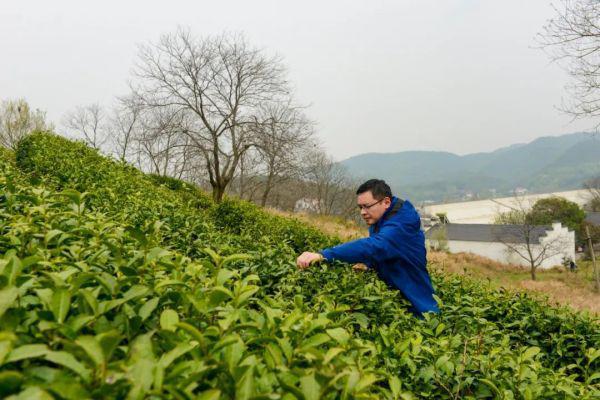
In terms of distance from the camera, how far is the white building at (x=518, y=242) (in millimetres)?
53469

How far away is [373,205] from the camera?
13.5 feet

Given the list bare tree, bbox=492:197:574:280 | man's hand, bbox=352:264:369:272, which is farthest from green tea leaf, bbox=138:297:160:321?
bare tree, bbox=492:197:574:280

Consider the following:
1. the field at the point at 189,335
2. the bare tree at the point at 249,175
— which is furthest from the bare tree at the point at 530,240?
the field at the point at 189,335

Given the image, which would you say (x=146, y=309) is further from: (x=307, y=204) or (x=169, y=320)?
(x=307, y=204)

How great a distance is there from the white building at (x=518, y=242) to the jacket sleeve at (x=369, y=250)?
5079 cm

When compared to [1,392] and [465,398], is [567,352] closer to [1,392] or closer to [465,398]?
[465,398]

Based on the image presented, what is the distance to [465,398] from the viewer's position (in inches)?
69.4

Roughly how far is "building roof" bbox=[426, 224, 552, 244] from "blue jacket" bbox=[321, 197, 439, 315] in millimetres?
55396

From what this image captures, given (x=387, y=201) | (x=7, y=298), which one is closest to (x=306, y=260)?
(x=387, y=201)

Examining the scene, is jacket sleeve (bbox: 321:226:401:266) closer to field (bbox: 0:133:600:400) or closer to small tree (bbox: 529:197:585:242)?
field (bbox: 0:133:600:400)

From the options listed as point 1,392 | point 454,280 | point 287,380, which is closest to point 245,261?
point 287,380

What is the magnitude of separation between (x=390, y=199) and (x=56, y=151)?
617 cm

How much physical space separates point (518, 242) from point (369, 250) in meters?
59.0

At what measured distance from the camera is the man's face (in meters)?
4.13
